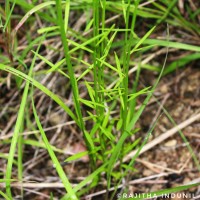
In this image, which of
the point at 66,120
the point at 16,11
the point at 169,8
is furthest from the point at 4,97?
the point at 169,8

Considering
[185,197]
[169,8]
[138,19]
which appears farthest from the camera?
[138,19]

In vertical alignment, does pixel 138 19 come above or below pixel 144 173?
above

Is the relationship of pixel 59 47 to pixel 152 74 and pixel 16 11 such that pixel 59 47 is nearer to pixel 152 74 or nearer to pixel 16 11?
pixel 16 11

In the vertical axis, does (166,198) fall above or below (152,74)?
below

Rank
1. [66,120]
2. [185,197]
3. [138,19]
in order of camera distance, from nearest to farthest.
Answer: [185,197]
[66,120]
[138,19]

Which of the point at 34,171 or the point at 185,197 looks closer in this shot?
the point at 185,197

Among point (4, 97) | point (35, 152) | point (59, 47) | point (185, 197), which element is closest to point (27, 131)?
point (35, 152)

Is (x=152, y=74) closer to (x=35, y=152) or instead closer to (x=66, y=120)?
(x=66, y=120)

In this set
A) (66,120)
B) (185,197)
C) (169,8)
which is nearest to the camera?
(185,197)

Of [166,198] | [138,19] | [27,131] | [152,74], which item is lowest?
[166,198]
